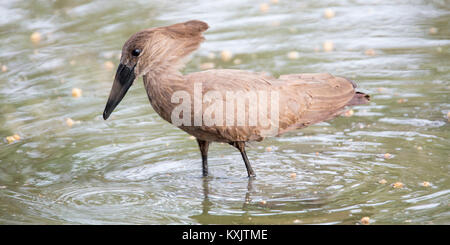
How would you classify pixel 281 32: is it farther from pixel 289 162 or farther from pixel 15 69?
pixel 289 162

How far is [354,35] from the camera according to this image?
9.24 metres

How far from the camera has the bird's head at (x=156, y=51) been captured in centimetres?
520

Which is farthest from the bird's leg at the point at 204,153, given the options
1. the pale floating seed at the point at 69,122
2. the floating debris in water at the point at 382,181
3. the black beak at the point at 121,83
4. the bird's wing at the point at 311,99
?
the pale floating seed at the point at 69,122

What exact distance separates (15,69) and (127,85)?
3.96 m

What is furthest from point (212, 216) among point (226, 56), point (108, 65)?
point (108, 65)

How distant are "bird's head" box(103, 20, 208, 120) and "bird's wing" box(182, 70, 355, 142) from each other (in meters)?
0.20

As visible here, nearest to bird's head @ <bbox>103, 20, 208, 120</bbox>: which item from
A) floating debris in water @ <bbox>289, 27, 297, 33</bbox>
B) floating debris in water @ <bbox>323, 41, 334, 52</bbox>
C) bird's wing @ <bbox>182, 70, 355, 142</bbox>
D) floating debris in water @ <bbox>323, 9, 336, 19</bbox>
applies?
bird's wing @ <bbox>182, 70, 355, 142</bbox>

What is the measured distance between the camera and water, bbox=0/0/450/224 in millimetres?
4949

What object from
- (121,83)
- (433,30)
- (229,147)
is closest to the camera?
(121,83)

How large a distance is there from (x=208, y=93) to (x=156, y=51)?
50cm

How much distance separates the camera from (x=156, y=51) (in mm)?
5230

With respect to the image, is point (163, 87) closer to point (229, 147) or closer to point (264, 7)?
point (229, 147)

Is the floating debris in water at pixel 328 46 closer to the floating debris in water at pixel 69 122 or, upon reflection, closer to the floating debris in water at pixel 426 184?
the floating debris in water at pixel 69 122

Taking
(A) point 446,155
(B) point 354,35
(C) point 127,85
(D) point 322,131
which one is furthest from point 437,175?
(B) point 354,35
